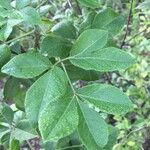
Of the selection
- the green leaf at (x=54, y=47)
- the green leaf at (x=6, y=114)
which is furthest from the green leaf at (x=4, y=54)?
the green leaf at (x=6, y=114)

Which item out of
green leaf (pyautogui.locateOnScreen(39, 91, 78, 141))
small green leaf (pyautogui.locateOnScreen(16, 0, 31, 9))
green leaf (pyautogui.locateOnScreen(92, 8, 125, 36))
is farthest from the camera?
green leaf (pyautogui.locateOnScreen(92, 8, 125, 36))

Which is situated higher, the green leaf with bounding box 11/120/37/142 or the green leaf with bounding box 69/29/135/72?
the green leaf with bounding box 69/29/135/72

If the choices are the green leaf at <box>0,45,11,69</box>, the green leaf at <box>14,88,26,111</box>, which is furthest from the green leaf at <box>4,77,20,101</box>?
the green leaf at <box>0,45,11,69</box>

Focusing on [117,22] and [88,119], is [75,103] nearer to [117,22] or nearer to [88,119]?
[88,119]

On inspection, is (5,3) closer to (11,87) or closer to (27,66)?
(27,66)

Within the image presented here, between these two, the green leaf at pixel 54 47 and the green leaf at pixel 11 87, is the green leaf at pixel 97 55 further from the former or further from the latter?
the green leaf at pixel 11 87

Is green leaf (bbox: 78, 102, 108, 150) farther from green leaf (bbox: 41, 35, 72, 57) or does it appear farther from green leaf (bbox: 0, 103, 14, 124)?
green leaf (bbox: 0, 103, 14, 124)
